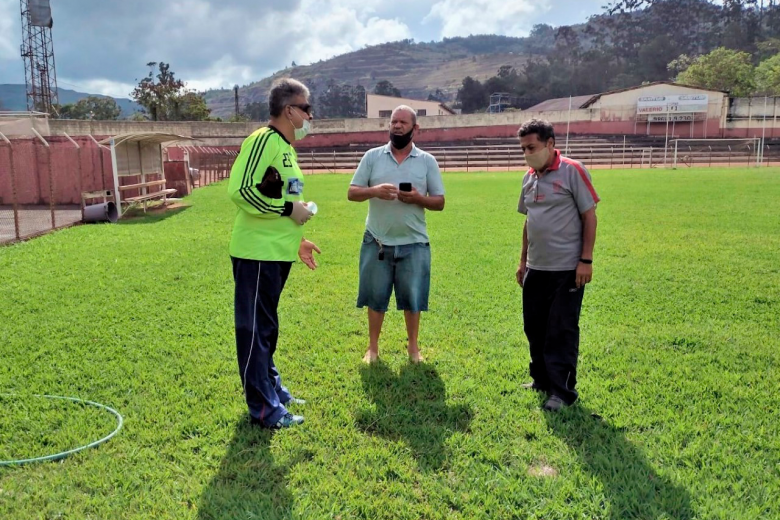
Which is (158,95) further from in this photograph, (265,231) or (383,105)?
(265,231)

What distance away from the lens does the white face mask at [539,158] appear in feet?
11.8

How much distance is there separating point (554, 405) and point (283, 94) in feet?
8.07

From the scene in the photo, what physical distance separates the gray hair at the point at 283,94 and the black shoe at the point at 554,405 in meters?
2.36

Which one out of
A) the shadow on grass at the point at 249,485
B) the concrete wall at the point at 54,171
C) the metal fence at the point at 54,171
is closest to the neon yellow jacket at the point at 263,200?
the shadow on grass at the point at 249,485

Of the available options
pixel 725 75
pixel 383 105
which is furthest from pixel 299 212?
pixel 725 75

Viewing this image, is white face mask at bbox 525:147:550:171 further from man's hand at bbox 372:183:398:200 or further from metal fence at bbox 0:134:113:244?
metal fence at bbox 0:134:113:244

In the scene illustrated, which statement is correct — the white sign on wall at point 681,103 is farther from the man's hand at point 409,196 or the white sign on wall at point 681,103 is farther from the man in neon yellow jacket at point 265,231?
the man in neon yellow jacket at point 265,231

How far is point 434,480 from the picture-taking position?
294 cm

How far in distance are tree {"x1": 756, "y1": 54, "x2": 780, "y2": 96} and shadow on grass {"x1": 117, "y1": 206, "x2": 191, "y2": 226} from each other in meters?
61.2

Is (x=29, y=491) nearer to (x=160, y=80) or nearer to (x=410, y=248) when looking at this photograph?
(x=410, y=248)

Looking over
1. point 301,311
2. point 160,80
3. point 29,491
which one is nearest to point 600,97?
point 160,80

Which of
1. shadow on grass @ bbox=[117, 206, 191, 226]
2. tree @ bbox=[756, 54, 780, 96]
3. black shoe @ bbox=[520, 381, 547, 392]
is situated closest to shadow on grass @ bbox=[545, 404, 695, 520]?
black shoe @ bbox=[520, 381, 547, 392]

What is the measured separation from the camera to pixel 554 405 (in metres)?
3.67

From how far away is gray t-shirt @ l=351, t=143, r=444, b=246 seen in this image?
14.1 ft
